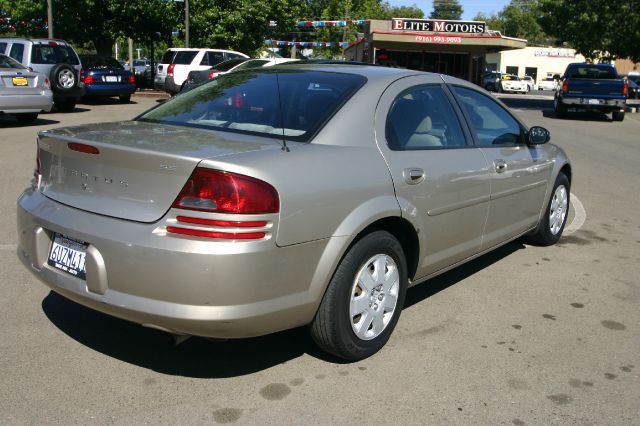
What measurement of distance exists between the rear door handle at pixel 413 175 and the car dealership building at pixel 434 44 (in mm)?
32822

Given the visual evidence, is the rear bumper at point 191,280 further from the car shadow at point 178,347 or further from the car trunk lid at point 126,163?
the car shadow at point 178,347

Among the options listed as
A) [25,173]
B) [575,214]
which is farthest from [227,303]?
[25,173]

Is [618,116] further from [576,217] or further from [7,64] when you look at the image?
[7,64]

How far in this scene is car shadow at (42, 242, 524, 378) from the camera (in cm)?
354

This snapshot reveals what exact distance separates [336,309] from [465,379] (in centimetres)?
79

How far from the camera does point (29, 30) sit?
27.5 metres

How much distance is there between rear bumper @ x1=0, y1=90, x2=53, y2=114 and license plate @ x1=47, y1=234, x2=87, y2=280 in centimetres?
1080

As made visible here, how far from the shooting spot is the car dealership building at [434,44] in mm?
37875

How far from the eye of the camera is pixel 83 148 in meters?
3.33

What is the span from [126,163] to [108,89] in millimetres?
18131

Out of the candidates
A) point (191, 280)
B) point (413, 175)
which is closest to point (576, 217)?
point (413, 175)

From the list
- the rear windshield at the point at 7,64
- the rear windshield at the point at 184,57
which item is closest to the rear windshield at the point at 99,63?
the rear windshield at the point at 184,57

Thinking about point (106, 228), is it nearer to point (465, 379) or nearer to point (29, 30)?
point (465, 379)

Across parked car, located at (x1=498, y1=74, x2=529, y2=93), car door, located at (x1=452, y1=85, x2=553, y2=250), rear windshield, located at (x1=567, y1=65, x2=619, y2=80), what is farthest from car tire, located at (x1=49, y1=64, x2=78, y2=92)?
parked car, located at (x1=498, y1=74, x2=529, y2=93)
